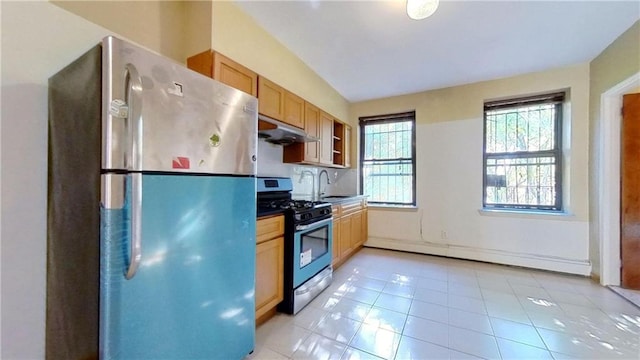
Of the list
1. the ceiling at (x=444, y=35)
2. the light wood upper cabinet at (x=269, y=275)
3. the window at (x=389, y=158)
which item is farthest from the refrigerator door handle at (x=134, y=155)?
the window at (x=389, y=158)

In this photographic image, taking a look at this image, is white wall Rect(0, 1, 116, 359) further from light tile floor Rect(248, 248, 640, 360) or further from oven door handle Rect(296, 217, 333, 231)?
oven door handle Rect(296, 217, 333, 231)

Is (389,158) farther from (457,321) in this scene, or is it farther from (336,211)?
(457,321)

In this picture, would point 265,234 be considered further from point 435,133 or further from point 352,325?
point 435,133

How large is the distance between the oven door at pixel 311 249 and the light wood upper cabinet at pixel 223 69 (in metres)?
1.27

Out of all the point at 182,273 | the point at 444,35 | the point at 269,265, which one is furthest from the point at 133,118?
the point at 444,35

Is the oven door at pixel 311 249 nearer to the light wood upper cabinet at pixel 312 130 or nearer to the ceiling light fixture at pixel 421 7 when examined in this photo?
the light wood upper cabinet at pixel 312 130

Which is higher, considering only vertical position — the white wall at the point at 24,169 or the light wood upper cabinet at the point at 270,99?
the light wood upper cabinet at the point at 270,99

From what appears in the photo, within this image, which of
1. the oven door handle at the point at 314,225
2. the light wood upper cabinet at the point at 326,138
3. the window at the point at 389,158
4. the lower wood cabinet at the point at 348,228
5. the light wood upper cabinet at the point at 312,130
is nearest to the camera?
the oven door handle at the point at 314,225

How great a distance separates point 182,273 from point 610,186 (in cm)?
405

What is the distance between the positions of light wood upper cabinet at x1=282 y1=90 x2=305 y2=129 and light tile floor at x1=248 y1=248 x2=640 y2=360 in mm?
1820

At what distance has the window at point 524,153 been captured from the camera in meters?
3.15

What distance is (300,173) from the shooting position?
3.34m

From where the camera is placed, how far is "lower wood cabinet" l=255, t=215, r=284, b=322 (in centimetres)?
176

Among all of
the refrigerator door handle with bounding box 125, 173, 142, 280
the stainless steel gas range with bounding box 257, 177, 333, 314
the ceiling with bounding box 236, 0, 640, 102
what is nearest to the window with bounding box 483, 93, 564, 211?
the ceiling with bounding box 236, 0, 640, 102
